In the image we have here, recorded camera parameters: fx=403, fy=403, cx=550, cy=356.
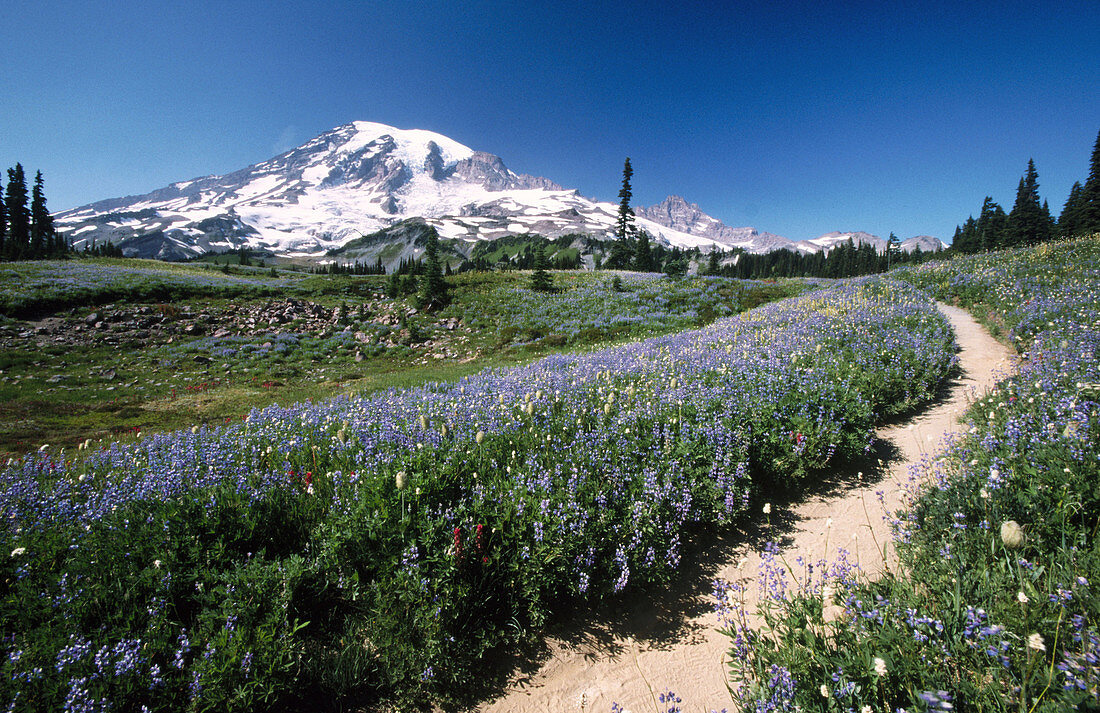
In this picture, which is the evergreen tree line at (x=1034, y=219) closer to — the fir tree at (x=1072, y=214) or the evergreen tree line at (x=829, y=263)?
the fir tree at (x=1072, y=214)

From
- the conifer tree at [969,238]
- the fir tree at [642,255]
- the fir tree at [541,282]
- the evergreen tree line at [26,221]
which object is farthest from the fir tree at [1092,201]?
the evergreen tree line at [26,221]

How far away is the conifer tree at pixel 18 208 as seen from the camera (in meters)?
70.8

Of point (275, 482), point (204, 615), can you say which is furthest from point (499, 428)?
point (204, 615)

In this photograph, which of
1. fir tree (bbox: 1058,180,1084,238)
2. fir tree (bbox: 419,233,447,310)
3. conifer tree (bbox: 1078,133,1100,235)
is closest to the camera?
fir tree (bbox: 419,233,447,310)

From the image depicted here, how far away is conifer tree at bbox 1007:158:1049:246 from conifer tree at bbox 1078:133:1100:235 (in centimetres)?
1196

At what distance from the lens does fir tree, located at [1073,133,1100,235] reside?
56000 millimetres

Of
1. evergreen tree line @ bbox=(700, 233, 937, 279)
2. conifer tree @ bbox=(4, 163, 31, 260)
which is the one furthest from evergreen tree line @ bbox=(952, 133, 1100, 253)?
conifer tree @ bbox=(4, 163, 31, 260)

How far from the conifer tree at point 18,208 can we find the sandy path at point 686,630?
11209 cm

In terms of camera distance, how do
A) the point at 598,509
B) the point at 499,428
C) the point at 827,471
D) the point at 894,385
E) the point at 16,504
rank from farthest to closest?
1. the point at 894,385
2. the point at 827,471
3. the point at 499,428
4. the point at 598,509
5. the point at 16,504

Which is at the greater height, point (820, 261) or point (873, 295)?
point (820, 261)

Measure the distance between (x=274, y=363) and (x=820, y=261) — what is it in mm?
174743

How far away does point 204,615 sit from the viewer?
321cm

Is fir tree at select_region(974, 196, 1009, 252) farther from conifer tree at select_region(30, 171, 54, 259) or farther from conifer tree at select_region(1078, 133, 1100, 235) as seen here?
conifer tree at select_region(30, 171, 54, 259)

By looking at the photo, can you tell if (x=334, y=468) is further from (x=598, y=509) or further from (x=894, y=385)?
(x=894, y=385)
